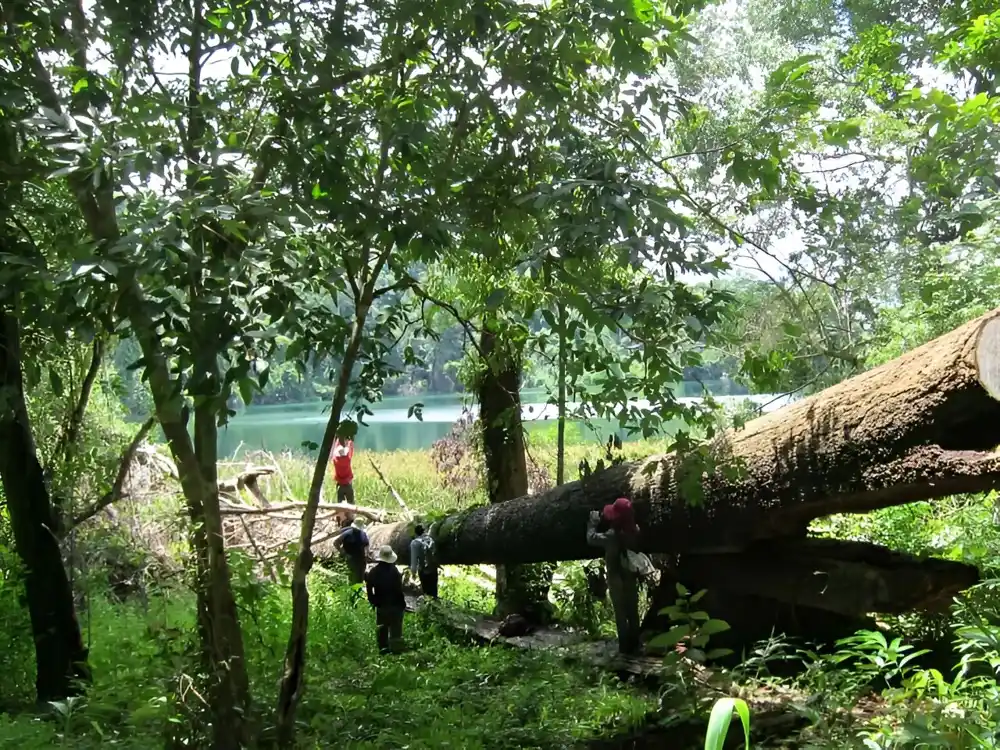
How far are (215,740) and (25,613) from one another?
2588mm

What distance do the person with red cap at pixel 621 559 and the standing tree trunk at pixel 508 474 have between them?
1.46m

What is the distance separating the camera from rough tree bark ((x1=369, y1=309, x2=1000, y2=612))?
11.5ft

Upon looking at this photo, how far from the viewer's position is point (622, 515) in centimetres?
516

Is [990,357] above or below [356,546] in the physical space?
above

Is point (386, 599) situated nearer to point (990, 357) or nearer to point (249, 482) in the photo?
point (249, 482)

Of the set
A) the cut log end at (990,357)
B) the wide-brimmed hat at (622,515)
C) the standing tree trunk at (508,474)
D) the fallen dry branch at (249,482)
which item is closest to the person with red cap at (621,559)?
the wide-brimmed hat at (622,515)

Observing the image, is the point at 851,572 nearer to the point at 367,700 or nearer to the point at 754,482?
the point at 754,482

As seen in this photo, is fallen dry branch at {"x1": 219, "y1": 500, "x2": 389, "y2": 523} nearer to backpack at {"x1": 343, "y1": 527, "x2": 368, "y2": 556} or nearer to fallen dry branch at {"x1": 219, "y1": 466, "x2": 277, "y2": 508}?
fallen dry branch at {"x1": 219, "y1": 466, "x2": 277, "y2": 508}

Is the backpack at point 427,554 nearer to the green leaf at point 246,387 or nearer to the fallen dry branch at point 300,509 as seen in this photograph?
the fallen dry branch at point 300,509

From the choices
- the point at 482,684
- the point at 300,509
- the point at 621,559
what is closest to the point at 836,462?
the point at 621,559

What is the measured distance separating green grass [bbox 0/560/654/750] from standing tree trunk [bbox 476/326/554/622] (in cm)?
90

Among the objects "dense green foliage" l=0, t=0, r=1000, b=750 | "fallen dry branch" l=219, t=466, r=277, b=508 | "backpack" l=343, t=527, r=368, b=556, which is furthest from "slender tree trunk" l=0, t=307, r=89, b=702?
"fallen dry branch" l=219, t=466, r=277, b=508

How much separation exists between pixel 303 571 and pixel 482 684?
2.01m

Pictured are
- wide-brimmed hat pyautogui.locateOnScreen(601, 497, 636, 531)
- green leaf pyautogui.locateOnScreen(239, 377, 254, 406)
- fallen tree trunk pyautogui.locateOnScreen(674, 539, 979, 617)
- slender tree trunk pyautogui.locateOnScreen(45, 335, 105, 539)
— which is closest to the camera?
green leaf pyautogui.locateOnScreen(239, 377, 254, 406)
